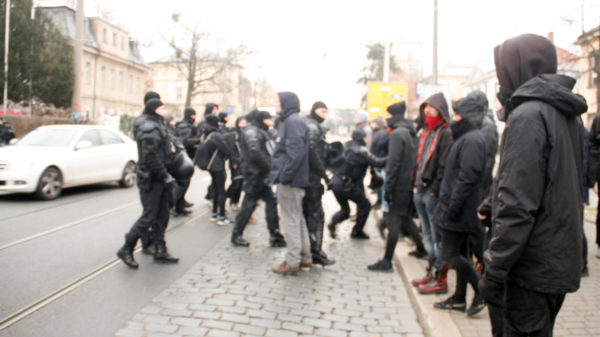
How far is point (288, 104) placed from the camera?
567cm

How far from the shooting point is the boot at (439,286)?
16.5ft

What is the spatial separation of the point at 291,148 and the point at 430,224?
1.77 metres

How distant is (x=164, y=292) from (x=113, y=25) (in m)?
50.8

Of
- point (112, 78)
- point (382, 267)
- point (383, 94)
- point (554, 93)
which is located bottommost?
point (382, 267)

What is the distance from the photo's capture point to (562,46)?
22922 millimetres

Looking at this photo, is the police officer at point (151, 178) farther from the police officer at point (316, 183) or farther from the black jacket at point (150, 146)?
the police officer at point (316, 183)

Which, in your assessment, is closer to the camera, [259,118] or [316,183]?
[316,183]

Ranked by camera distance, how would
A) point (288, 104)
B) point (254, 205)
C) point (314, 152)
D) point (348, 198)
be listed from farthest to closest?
1. point (348, 198)
2. point (254, 205)
3. point (314, 152)
4. point (288, 104)

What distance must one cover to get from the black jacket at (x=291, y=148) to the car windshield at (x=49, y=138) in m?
7.58

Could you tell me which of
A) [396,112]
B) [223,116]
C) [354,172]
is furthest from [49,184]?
[396,112]

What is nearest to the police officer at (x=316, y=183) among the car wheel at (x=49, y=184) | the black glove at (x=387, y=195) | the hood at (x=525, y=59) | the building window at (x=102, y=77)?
the black glove at (x=387, y=195)

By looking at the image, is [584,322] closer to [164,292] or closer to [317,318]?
[317,318]

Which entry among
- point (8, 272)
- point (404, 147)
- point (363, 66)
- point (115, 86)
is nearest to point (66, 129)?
point (8, 272)

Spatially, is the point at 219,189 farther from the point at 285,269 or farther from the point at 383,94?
the point at 383,94
